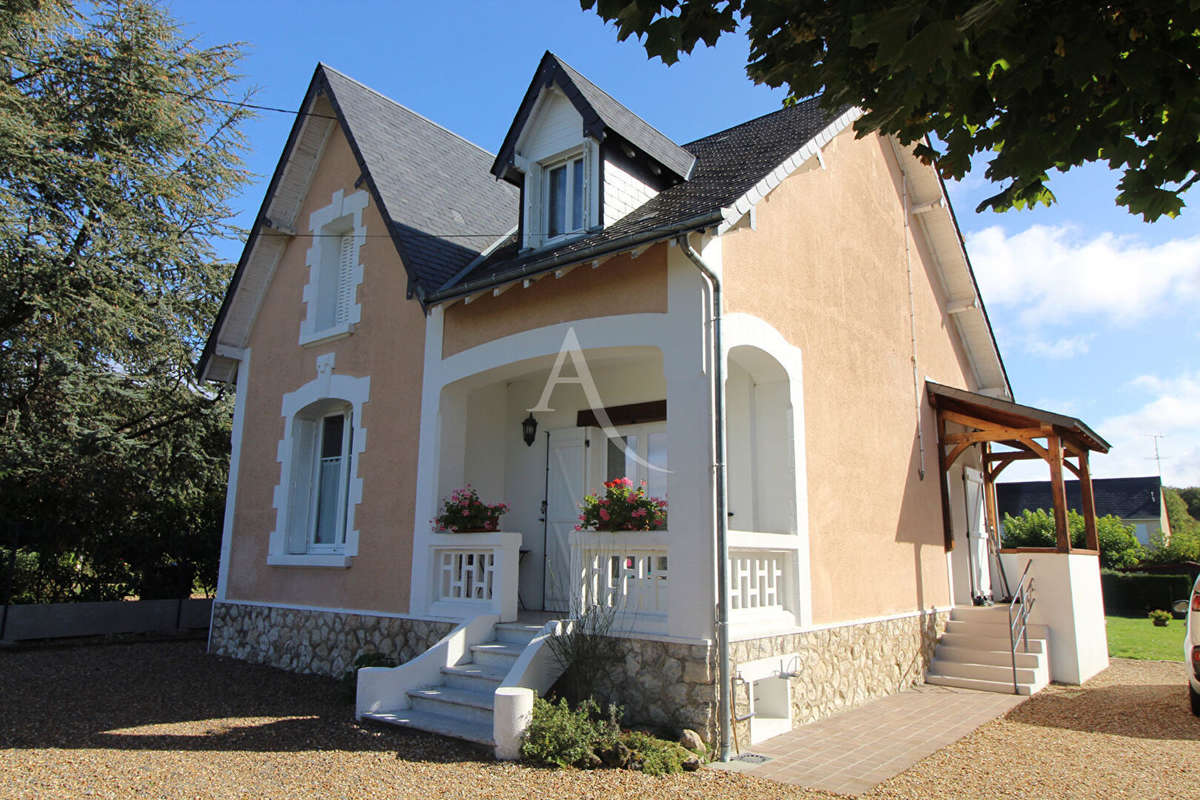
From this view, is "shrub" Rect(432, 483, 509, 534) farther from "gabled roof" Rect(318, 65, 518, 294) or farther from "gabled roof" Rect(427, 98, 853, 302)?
"gabled roof" Rect(318, 65, 518, 294)

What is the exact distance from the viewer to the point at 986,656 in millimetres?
10594

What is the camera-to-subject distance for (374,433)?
1017 centimetres

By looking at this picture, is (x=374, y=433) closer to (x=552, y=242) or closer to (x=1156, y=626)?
(x=552, y=242)

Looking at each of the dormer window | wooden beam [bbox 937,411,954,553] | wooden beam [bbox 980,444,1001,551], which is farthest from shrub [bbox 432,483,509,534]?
wooden beam [bbox 980,444,1001,551]

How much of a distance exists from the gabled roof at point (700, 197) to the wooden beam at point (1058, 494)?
5458 mm

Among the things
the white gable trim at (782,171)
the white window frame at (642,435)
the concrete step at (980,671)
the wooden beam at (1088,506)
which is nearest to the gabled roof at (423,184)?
the white window frame at (642,435)

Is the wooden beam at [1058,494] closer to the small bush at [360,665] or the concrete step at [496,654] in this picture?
the concrete step at [496,654]

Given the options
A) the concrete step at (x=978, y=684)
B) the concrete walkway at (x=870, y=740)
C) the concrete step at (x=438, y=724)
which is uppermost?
the concrete step at (x=438, y=724)

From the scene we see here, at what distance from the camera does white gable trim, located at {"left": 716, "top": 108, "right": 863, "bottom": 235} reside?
725 cm

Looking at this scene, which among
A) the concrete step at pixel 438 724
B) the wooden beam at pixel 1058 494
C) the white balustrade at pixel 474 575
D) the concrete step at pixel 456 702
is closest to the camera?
the concrete step at pixel 438 724

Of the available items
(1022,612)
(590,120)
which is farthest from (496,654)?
(1022,612)

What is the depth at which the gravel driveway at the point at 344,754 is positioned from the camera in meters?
5.51

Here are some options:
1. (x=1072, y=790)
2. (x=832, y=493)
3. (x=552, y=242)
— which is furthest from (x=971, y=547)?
(x=552, y=242)

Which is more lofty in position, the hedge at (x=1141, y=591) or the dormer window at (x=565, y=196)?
the dormer window at (x=565, y=196)
